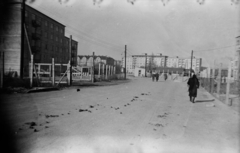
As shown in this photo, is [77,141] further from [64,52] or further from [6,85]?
[64,52]

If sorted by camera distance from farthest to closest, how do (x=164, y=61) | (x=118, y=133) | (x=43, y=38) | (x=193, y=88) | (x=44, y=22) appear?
(x=164, y=61) → (x=43, y=38) → (x=44, y=22) → (x=193, y=88) → (x=118, y=133)

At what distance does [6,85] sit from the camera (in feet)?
34.3

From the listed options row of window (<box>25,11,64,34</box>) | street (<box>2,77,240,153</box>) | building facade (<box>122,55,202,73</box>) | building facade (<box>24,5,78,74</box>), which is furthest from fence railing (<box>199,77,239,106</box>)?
building facade (<box>122,55,202,73</box>)

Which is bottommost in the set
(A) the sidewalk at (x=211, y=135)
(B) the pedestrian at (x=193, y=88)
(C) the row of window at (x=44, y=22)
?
(A) the sidewalk at (x=211, y=135)

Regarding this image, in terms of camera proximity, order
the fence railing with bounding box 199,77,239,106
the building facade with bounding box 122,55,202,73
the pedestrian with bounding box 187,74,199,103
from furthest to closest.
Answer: the building facade with bounding box 122,55,202,73 → the pedestrian with bounding box 187,74,199,103 → the fence railing with bounding box 199,77,239,106

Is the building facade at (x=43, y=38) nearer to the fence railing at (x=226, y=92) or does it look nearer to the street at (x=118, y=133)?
the fence railing at (x=226, y=92)

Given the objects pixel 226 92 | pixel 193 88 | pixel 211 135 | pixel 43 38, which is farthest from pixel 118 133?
pixel 43 38

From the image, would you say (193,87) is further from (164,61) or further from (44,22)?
(164,61)

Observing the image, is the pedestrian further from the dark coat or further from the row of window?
the row of window

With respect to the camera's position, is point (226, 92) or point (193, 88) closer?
point (226, 92)

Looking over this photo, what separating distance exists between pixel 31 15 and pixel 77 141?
38.5 m

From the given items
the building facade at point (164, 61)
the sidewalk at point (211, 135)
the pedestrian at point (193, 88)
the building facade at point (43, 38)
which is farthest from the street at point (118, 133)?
the building facade at point (164, 61)

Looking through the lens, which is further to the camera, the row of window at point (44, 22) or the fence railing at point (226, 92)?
the row of window at point (44, 22)

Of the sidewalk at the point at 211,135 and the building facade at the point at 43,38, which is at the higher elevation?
the building facade at the point at 43,38
